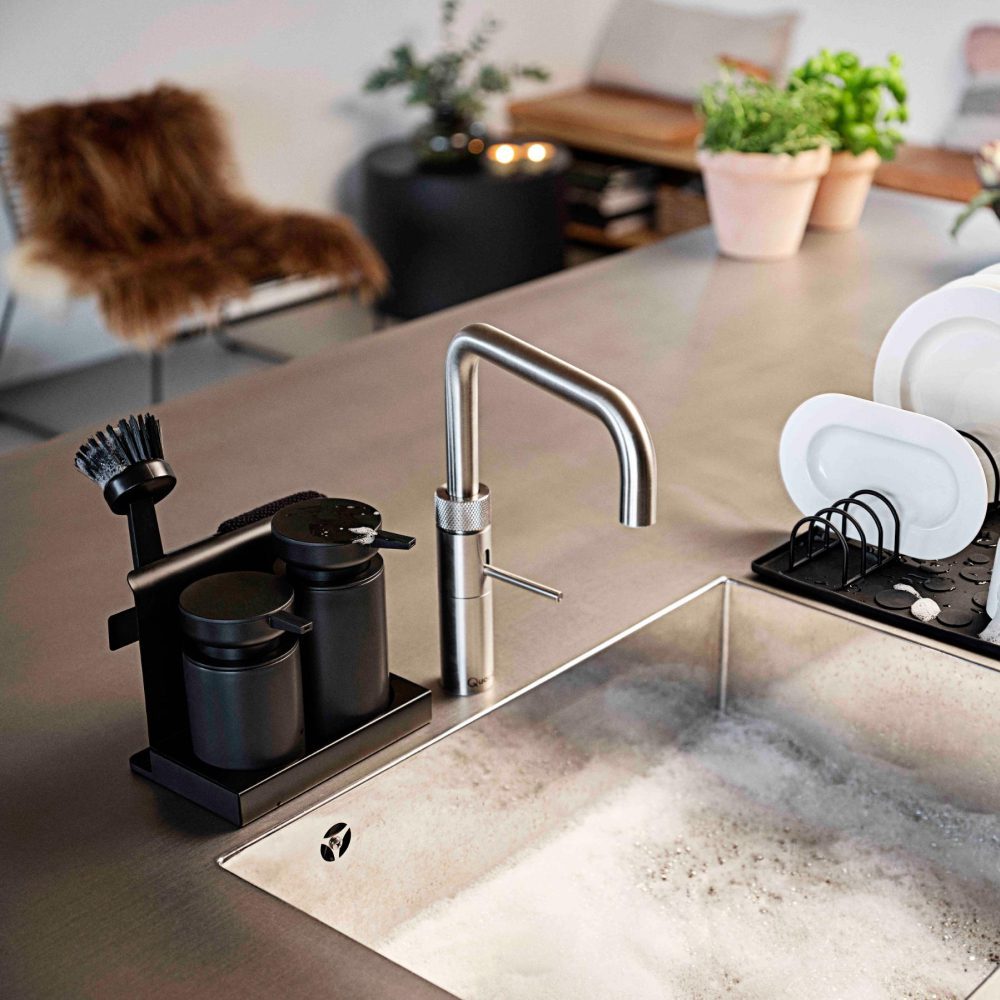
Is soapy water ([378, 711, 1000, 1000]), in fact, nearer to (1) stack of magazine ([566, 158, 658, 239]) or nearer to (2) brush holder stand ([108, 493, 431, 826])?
(2) brush holder stand ([108, 493, 431, 826])

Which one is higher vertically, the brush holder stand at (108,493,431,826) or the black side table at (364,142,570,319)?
the brush holder stand at (108,493,431,826)

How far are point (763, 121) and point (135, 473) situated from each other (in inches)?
56.2

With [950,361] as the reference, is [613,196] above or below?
Answer: below

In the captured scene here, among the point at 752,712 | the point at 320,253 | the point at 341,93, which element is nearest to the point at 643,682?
the point at 752,712

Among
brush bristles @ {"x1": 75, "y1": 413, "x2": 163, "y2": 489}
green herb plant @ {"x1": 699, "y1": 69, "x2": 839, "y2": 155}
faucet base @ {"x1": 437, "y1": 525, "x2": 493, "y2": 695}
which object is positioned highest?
green herb plant @ {"x1": 699, "y1": 69, "x2": 839, "y2": 155}

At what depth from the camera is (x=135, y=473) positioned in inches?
37.6

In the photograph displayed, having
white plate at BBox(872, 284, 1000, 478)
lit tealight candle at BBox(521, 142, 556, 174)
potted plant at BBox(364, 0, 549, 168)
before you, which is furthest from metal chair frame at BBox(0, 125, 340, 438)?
white plate at BBox(872, 284, 1000, 478)

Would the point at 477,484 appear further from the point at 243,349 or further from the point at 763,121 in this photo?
the point at 243,349

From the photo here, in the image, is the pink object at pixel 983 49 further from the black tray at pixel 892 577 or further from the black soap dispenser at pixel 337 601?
the black soap dispenser at pixel 337 601

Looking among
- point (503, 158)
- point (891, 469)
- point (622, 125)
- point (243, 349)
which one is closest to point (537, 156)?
point (503, 158)

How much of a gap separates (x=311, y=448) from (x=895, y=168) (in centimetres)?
279

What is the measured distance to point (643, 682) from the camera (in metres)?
1.25

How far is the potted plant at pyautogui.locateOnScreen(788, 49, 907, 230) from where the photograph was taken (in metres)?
2.19

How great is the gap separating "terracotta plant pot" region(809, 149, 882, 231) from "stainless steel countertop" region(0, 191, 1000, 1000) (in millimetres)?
36
